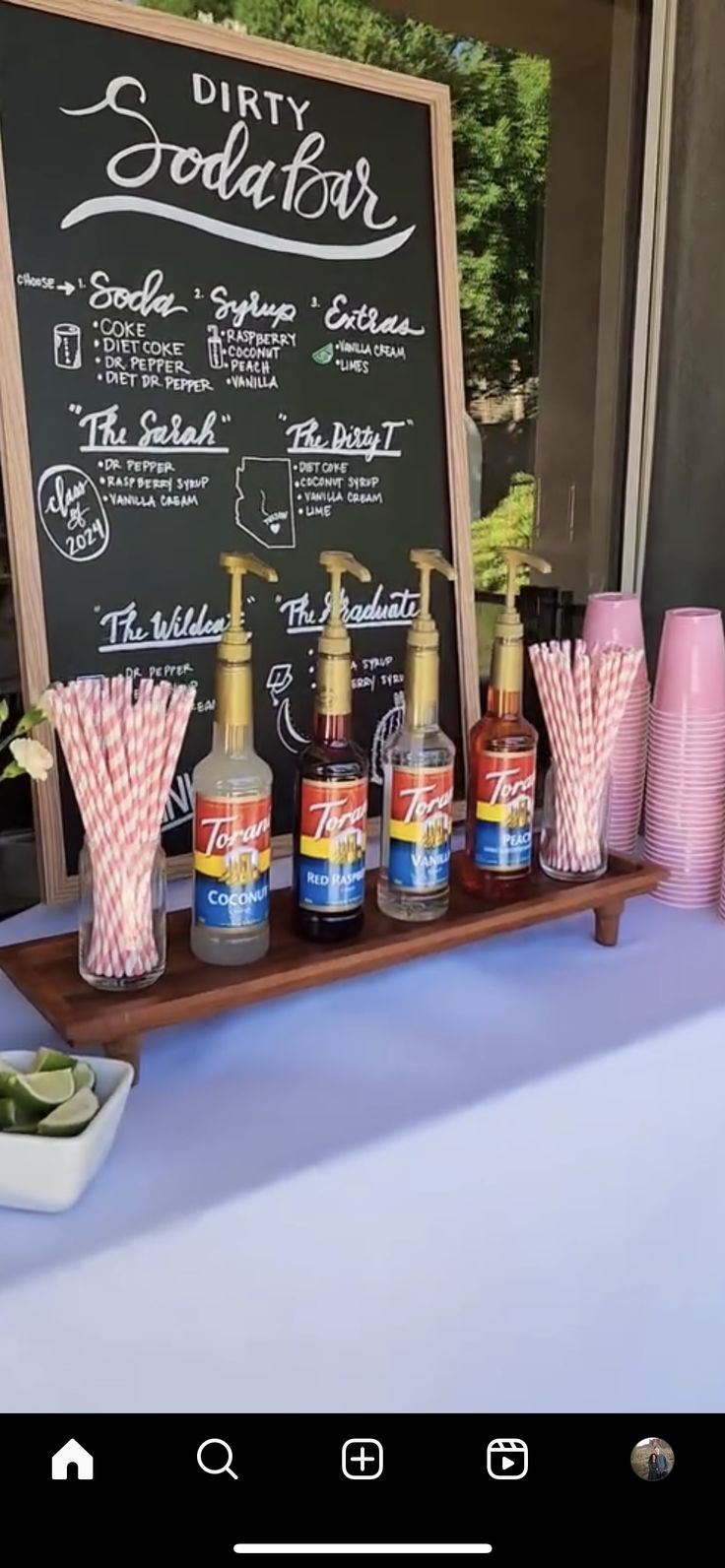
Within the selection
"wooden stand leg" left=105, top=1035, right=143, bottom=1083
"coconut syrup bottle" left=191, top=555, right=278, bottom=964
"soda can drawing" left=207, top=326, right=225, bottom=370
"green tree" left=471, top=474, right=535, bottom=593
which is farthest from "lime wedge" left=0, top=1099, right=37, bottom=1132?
"green tree" left=471, top=474, right=535, bottom=593

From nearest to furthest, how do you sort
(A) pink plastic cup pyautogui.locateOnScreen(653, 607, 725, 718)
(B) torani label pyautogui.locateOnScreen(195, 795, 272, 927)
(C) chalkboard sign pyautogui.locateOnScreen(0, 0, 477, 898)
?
(B) torani label pyautogui.locateOnScreen(195, 795, 272, 927) → (C) chalkboard sign pyautogui.locateOnScreen(0, 0, 477, 898) → (A) pink plastic cup pyautogui.locateOnScreen(653, 607, 725, 718)

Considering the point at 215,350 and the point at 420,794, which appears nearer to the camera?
the point at 420,794

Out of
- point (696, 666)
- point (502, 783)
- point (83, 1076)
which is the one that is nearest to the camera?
point (83, 1076)

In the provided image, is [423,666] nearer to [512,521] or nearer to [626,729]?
[626,729]

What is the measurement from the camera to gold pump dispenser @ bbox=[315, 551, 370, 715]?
0.88 m

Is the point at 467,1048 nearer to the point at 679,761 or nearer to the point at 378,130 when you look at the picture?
the point at 679,761

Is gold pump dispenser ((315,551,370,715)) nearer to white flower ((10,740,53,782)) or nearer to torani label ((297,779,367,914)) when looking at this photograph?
torani label ((297,779,367,914))

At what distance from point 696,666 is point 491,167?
3.02 ft
